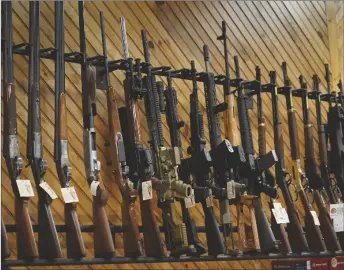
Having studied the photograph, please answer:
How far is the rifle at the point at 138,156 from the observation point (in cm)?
358

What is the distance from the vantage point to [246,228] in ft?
13.1

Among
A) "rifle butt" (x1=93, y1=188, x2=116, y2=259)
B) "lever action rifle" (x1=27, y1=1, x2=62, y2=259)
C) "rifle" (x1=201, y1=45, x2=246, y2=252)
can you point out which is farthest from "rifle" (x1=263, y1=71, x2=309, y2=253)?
"lever action rifle" (x1=27, y1=1, x2=62, y2=259)

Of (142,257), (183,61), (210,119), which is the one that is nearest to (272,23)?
(183,61)

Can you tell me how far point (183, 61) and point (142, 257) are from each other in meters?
1.93

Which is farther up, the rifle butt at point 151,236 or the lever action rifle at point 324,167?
the lever action rifle at point 324,167

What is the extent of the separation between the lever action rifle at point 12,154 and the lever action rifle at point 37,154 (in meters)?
0.07

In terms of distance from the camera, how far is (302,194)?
176 inches

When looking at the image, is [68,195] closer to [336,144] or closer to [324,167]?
[324,167]

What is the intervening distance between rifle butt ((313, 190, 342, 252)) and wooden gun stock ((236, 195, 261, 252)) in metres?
0.68

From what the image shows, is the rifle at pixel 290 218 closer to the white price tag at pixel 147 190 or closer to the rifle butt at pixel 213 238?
the rifle butt at pixel 213 238

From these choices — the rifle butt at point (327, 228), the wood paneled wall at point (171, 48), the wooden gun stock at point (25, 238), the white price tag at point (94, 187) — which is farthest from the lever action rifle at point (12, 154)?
the rifle butt at point (327, 228)

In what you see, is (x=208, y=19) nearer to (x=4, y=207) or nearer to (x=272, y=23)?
(x=272, y=23)

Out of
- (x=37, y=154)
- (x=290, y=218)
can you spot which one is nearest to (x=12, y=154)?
(x=37, y=154)

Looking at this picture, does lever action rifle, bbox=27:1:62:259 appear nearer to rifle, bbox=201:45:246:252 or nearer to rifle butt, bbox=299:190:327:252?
rifle, bbox=201:45:246:252
